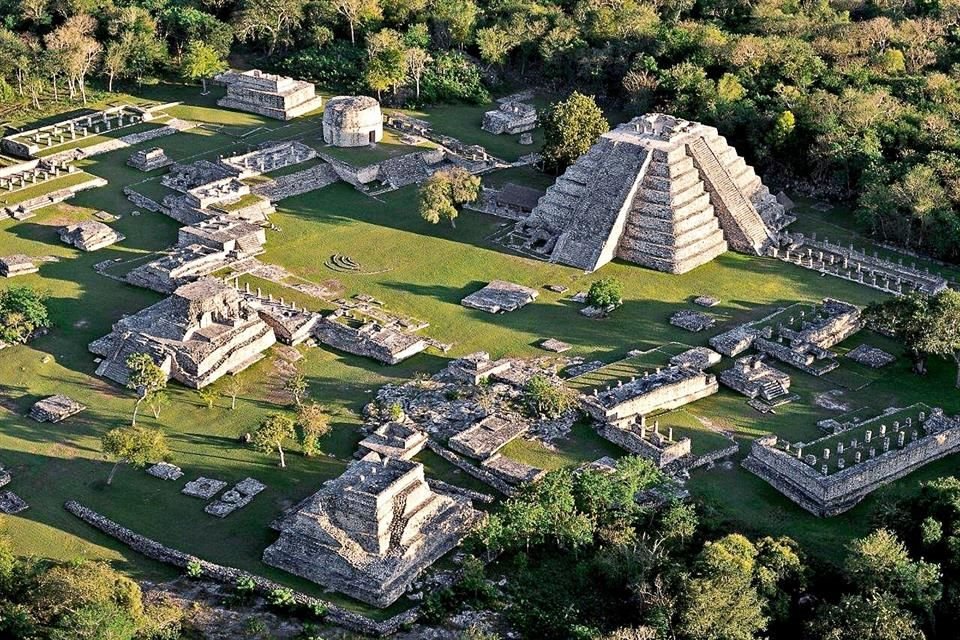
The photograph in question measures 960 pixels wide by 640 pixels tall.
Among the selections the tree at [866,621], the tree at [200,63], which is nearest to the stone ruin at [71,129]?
the tree at [200,63]

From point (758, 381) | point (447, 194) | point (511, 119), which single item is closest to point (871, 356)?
point (758, 381)

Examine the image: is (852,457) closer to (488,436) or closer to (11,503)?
(488,436)

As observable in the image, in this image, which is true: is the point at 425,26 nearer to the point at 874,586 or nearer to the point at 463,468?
the point at 463,468

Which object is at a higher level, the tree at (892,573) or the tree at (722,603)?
the tree at (892,573)

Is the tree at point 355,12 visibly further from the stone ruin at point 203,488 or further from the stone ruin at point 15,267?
the stone ruin at point 203,488

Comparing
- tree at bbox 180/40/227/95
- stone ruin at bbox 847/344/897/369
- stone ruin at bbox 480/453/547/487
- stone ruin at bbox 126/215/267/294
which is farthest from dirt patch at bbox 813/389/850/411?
tree at bbox 180/40/227/95

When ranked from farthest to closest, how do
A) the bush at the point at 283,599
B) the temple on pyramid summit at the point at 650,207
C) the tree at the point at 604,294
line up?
the temple on pyramid summit at the point at 650,207, the tree at the point at 604,294, the bush at the point at 283,599
